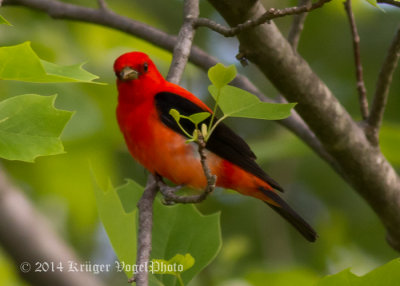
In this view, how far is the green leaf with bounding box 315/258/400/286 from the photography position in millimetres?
2352

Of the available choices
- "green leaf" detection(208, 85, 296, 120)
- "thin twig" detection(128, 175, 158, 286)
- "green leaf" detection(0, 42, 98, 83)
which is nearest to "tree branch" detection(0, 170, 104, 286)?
"thin twig" detection(128, 175, 158, 286)

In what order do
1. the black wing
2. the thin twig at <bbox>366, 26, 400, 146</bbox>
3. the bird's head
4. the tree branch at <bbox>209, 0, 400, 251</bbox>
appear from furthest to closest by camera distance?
the bird's head < the black wing < the thin twig at <bbox>366, 26, 400, 146</bbox> < the tree branch at <bbox>209, 0, 400, 251</bbox>

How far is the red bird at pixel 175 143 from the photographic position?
3.61 m

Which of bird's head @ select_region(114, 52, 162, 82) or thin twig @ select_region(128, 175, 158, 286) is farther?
bird's head @ select_region(114, 52, 162, 82)

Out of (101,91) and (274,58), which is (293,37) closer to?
(274,58)

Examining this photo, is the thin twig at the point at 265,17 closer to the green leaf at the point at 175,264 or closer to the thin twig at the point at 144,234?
the thin twig at the point at 144,234

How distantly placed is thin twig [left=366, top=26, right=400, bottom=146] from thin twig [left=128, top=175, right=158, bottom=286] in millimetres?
1348

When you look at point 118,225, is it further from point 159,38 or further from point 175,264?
point 159,38

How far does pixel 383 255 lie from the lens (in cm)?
609

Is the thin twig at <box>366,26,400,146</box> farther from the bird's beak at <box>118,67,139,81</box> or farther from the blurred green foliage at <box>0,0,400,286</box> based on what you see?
the bird's beak at <box>118,67,139,81</box>

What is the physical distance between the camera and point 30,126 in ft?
7.38

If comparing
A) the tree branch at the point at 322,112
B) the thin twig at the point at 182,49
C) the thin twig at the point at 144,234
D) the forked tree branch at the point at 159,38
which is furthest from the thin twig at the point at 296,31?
the thin twig at the point at 144,234

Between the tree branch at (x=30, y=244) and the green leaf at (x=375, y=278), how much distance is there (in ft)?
4.18

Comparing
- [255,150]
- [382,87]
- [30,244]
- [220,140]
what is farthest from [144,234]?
[255,150]
